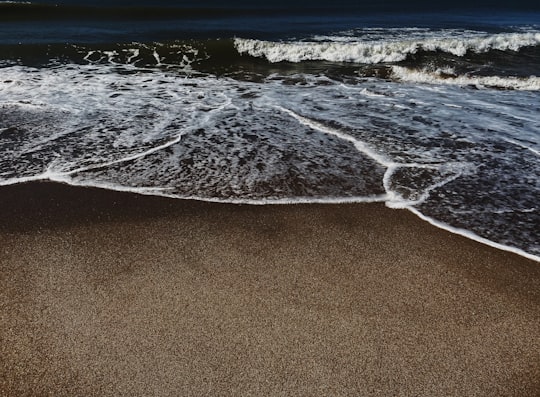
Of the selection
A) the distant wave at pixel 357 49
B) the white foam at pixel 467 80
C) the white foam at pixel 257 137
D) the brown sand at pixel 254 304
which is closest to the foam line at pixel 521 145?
the white foam at pixel 257 137

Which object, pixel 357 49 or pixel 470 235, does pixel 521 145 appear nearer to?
pixel 470 235

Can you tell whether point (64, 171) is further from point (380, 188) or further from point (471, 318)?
point (471, 318)

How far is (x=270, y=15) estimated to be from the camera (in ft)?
67.0

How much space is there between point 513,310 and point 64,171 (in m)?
4.62

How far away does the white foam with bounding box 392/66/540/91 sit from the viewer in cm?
1088

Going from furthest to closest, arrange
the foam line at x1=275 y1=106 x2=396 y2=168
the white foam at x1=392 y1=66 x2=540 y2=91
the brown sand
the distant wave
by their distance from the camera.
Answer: the distant wave
the white foam at x1=392 y1=66 x2=540 y2=91
the foam line at x1=275 y1=106 x2=396 y2=168
the brown sand

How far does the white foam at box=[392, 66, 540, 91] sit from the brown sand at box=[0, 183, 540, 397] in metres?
7.72

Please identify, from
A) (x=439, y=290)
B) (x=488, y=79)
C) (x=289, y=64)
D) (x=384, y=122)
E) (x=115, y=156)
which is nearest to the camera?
(x=439, y=290)

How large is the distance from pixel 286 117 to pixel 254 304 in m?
4.64

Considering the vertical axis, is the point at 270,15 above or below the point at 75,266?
above

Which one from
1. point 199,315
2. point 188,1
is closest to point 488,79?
point 199,315

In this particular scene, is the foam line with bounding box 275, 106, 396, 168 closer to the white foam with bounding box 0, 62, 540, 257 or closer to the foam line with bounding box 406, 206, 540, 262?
the white foam with bounding box 0, 62, 540, 257

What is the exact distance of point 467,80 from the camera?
11.4 metres

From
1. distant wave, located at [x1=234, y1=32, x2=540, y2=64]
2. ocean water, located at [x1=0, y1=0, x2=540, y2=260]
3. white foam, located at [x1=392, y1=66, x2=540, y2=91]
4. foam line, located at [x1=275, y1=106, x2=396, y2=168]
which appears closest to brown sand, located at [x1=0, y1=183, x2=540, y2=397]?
ocean water, located at [x1=0, y1=0, x2=540, y2=260]
